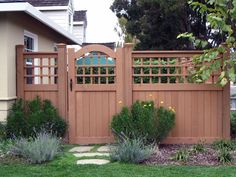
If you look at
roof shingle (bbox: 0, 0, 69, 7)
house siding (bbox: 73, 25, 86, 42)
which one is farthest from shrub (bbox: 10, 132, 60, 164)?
house siding (bbox: 73, 25, 86, 42)

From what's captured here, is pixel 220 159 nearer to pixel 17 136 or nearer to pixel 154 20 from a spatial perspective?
pixel 17 136

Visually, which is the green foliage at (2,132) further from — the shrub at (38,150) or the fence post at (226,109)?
the fence post at (226,109)

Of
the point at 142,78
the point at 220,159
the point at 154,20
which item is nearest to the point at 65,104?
the point at 142,78

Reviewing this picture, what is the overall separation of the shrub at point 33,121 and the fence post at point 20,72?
39 centimetres

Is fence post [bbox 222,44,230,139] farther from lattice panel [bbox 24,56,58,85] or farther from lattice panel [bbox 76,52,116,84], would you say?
lattice panel [bbox 24,56,58,85]

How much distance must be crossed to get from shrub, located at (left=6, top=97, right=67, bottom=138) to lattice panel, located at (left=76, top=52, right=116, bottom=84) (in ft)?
3.02

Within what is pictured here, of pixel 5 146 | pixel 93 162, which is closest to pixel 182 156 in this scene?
pixel 93 162

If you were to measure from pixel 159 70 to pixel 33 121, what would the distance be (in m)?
2.63

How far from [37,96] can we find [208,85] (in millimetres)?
3403

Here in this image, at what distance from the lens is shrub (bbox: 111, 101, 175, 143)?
25.0 ft

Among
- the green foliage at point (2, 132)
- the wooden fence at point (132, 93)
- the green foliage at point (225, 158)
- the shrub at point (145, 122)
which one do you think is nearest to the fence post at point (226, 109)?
the wooden fence at point (132, 93)

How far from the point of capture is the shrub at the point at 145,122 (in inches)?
300

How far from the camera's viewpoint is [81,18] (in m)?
26.0

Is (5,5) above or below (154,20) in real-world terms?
below
